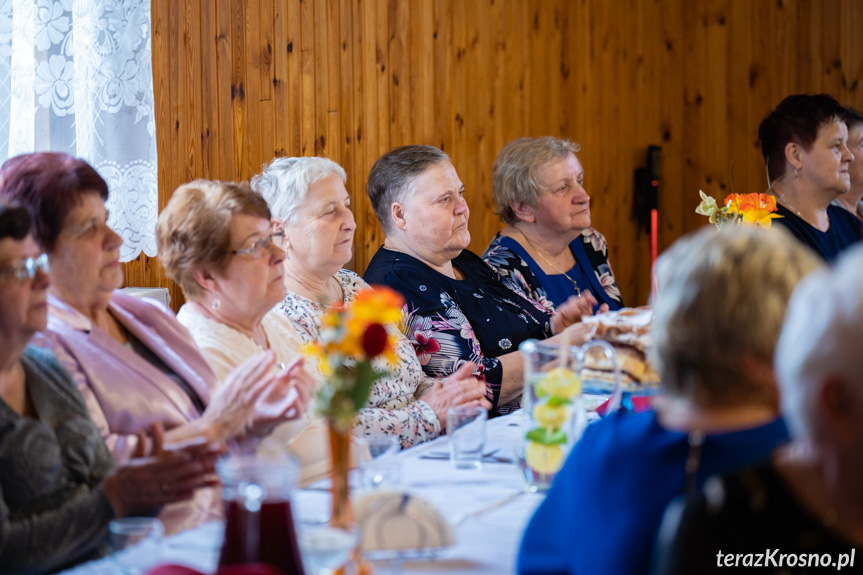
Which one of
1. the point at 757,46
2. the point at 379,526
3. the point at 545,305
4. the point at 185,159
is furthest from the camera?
the point at 757,46

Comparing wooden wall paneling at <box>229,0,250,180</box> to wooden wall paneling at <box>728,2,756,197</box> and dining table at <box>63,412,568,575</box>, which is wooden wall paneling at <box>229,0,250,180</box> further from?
wooden wall paneling at <box>728,2,756,197</box>

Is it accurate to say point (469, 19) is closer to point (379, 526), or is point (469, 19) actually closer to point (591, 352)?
point (591, 352)

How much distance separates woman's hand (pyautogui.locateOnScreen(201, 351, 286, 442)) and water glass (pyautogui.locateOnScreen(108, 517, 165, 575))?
0.73 meters

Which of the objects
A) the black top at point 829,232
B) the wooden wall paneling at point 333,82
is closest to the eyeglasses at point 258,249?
the wooden wall paneling at point 333,82

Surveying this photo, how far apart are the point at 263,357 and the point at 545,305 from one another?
198 centimetres

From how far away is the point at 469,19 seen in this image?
172 inches

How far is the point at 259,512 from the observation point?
1005 millimetres

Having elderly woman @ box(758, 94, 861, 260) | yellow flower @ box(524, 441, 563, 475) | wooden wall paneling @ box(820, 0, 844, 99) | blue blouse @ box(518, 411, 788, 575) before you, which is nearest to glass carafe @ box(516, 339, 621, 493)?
yellow flower @ box(524, 441, 563, 475)

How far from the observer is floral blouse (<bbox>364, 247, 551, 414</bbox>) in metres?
3.04

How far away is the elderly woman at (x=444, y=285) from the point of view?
3.04m

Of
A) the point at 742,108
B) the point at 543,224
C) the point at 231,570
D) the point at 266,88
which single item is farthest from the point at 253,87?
the point at 742,108

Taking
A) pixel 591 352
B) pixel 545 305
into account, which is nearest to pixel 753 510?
pixel 591 352

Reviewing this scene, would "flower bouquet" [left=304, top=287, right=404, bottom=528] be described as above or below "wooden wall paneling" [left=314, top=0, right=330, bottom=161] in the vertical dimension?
below

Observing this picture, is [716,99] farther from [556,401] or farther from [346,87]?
[556,401]
